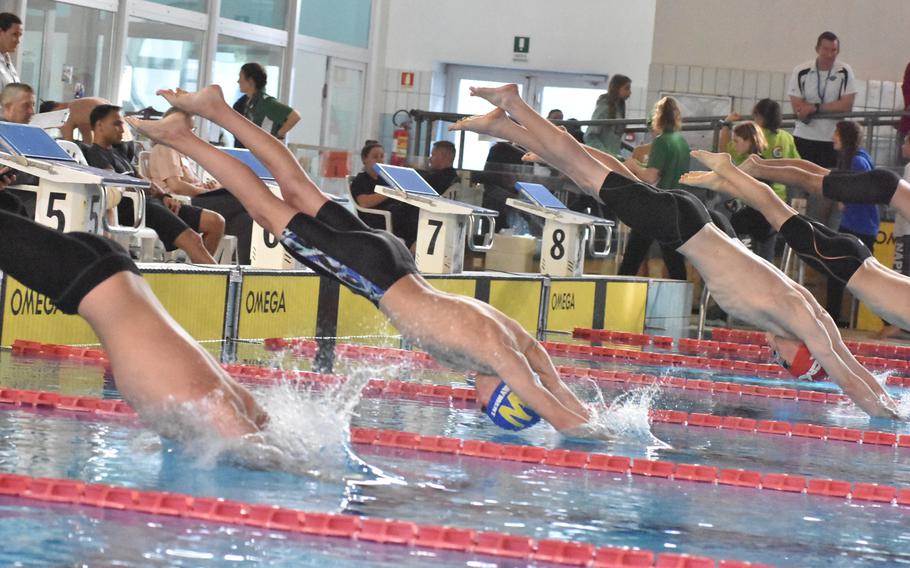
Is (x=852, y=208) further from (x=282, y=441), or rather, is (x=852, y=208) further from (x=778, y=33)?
(x=282, y=441)

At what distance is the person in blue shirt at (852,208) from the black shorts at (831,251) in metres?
3.55

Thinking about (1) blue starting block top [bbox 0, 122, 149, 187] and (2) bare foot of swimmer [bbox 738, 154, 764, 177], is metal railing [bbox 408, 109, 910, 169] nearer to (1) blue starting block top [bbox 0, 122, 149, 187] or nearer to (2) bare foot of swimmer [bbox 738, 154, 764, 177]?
(2) bare foot of swimmer [bbox 738, 154, 764, 177]

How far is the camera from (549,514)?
3801 millimetres

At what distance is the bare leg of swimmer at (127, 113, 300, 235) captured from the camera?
4996mm

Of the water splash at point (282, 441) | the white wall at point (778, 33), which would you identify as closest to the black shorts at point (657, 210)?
the water splash at point (282, 441)

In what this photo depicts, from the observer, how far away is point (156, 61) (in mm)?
15898

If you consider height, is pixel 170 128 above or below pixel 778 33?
below

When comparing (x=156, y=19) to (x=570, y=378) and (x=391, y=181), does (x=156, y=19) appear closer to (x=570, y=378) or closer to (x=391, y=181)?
(x=391, y=181)

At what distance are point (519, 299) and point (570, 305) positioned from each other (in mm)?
823

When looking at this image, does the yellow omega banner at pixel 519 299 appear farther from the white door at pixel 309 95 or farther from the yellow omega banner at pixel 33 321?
the white door at pixel 309 95

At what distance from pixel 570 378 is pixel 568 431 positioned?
2.38m

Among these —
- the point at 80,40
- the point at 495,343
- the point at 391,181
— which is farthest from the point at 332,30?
the point at 495,343

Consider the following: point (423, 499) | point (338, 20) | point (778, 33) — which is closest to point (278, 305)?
point (423, 499)

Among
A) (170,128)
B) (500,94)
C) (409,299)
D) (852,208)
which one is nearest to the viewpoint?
(409,299)
